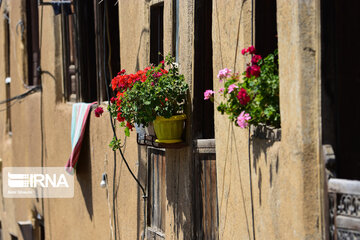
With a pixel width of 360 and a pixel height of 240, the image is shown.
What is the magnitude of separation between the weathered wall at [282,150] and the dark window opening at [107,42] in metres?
3.93

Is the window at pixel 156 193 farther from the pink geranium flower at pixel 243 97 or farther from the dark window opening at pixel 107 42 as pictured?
the pink geranium flower at pixel 243 97

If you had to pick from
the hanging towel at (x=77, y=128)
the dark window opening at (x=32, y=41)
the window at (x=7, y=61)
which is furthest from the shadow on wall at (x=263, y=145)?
the window at (x=7, y=61)

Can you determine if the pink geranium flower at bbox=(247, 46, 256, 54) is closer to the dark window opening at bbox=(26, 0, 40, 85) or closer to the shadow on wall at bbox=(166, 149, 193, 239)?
the shadow on wall at bbox=(166, 149, 193, 239)

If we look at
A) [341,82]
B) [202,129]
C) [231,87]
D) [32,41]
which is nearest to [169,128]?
[202,129]

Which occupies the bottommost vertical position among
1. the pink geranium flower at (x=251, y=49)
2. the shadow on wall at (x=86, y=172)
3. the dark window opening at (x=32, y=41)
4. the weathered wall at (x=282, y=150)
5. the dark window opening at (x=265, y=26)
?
the shadow on wall at (x=86, y=172)

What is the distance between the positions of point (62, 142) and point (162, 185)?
4407mm

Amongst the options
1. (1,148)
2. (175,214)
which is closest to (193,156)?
(175,214)

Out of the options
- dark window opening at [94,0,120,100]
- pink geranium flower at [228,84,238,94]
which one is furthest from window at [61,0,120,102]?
pink geranium flower at [228,84,238,94]

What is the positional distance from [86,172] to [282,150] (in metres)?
5.98

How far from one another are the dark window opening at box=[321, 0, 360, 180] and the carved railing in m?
0.22

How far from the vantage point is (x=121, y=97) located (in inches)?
250

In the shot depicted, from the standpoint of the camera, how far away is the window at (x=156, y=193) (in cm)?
713

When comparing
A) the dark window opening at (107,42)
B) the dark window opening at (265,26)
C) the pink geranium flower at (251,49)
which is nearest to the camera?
the pink geranium flower at (251,49)

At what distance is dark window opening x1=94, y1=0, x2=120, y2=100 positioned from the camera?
9.20 metres
